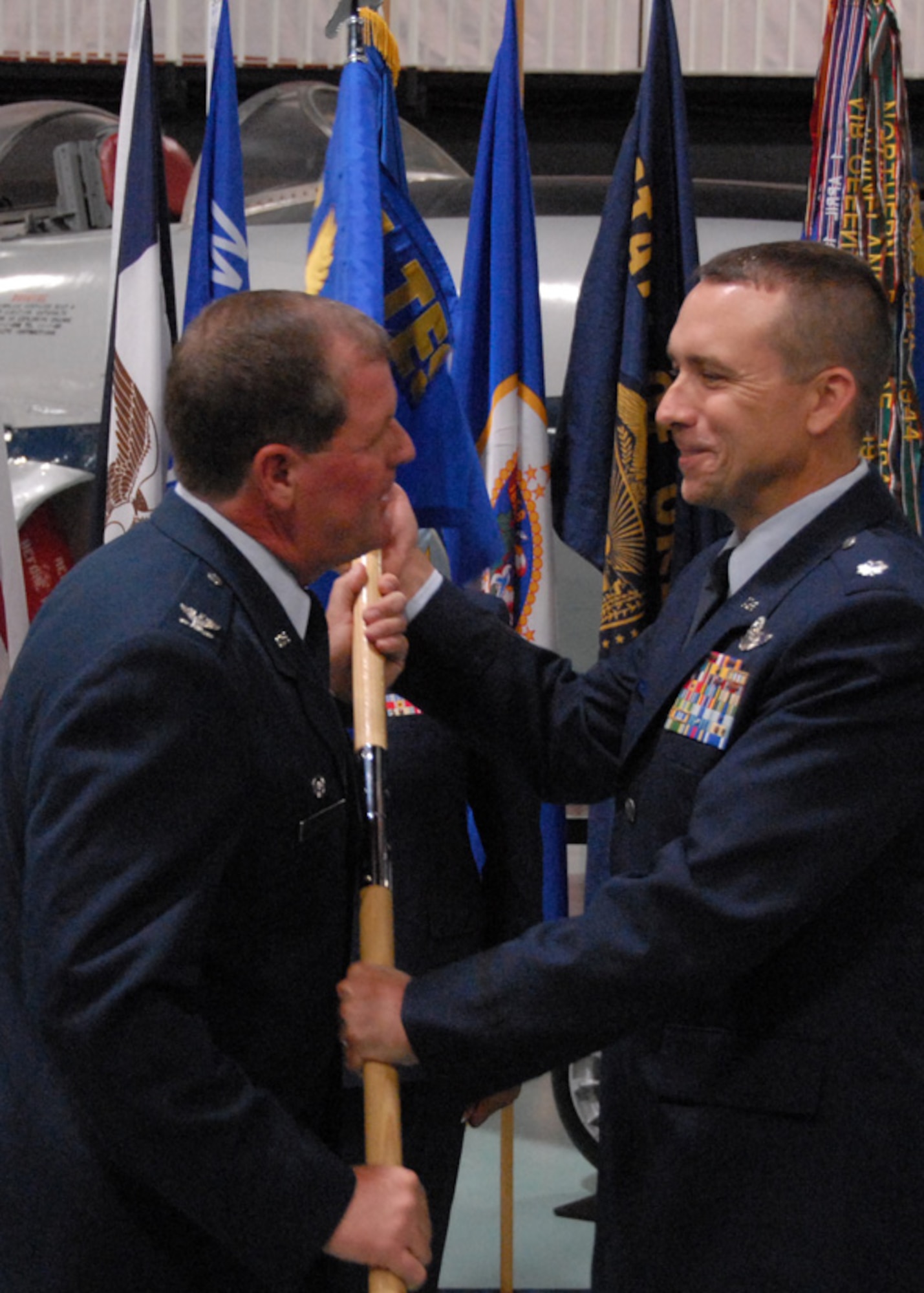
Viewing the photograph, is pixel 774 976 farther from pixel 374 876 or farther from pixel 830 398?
pixel 830 398

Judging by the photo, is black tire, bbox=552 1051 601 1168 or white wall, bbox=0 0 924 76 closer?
black tire, bbox=552 1051 601 1168

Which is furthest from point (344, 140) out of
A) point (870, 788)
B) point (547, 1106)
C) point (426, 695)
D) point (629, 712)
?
point (547, 1106)

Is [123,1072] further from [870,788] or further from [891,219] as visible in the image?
[891,219]

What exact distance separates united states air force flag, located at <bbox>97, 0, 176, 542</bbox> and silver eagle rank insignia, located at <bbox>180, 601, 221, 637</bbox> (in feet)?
4.13

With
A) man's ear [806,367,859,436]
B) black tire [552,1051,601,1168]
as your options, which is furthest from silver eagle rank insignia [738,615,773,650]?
black tire [552,1051,601,1168]

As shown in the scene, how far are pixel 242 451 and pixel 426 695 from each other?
0.64 meters

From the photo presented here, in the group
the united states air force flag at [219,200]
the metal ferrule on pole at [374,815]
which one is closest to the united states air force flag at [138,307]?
the united states air force flag at [219,200]

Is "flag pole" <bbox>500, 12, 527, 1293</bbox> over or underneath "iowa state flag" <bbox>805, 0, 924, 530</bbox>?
underneath

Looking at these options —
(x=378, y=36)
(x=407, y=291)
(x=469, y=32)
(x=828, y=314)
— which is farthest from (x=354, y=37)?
(x=469, y=32)

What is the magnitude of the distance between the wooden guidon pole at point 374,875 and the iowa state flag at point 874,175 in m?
1.13

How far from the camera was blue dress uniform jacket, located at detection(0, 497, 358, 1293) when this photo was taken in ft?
3.28

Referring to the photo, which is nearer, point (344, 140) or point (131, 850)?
point (131, 850)

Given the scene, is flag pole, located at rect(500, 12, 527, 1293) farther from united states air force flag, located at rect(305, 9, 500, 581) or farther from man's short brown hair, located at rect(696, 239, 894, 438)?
man's short brown hair, located at rect(696, 239, 894, 438)

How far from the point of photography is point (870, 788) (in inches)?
50.1
